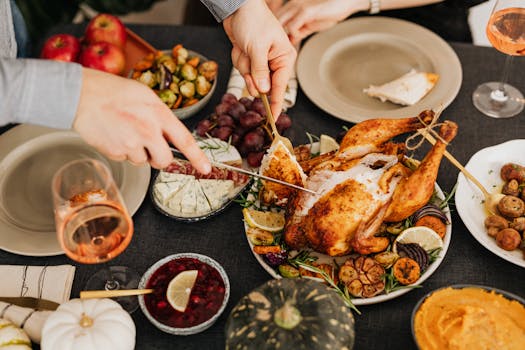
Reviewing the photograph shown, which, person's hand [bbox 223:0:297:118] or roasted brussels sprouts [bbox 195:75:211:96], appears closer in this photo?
person's hand [bbox 223:0:297:118]

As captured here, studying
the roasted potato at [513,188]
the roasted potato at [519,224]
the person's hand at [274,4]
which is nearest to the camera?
the roasted potato at [519,224]

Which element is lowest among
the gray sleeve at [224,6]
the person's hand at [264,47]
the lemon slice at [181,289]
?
the lemon slice at [181,289]

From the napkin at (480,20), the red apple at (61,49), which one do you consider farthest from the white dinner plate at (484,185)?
the napkin at (480,20)

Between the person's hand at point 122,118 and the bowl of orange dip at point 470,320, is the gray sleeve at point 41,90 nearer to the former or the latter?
the person's hand at point 122,118

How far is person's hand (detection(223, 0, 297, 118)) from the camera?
160cm

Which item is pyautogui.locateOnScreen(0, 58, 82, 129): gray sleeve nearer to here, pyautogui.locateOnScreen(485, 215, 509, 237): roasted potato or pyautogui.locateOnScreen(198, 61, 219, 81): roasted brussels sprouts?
pyautogui.locateOnScreen(198, 61, 219, 81): roasted brussels sprouts

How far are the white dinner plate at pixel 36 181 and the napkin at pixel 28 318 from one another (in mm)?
223

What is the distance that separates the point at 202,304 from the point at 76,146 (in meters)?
0.80

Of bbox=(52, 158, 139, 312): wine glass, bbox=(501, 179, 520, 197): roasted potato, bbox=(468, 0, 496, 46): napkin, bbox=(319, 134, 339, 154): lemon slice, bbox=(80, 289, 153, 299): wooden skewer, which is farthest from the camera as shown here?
bbox=(468, 0, 496, 46): napkin

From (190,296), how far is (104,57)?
1.07 metres

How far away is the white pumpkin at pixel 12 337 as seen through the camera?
123cm

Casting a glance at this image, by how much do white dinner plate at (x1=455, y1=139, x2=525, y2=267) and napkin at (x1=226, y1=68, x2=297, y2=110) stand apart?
2.08 ft

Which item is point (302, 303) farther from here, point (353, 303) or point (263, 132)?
point (263, 132)

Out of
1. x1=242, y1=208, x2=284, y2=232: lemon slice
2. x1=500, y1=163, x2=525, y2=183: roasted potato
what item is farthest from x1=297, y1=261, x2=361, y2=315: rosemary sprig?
x1=500, y1=163, x2=525, y2=183: roasted potato
